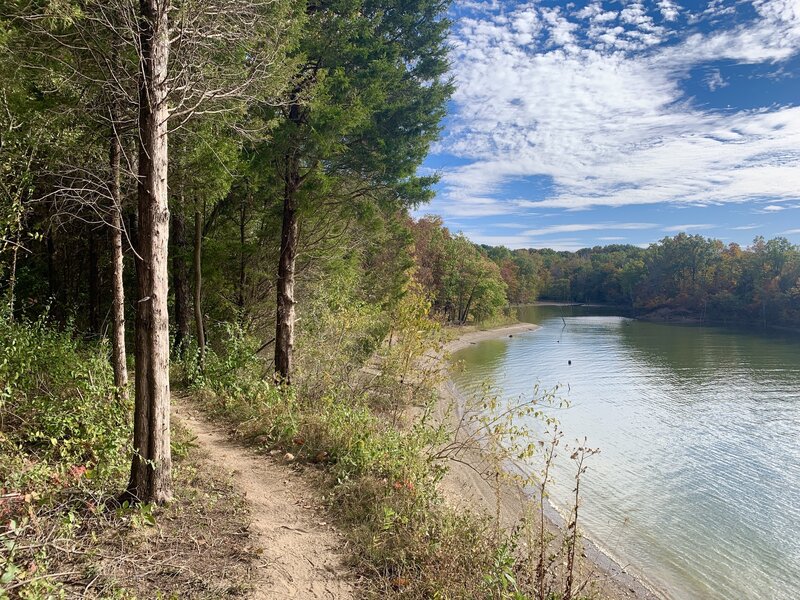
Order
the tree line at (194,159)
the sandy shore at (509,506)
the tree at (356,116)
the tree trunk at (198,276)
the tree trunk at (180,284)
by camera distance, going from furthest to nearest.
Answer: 1. the tree trunk at (180,284)
2. the tree trunk at (198,276)
3. the tree at (356,116)
4. the sandy shore at (509,506)
5. the tree line at (194,159)

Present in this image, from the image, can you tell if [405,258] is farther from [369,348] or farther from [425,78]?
[425,78]

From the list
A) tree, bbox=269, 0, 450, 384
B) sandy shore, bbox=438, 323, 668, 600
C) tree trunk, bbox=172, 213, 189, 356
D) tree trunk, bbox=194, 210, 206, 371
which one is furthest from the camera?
tree trunk, bbox=172, 213, 189, 356

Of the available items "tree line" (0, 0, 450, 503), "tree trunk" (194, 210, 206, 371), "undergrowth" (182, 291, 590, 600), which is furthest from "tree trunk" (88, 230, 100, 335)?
"undergrowth" (182, 291, 590, 600)

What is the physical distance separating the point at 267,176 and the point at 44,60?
424 centimetres

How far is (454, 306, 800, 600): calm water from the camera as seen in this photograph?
31.2 ft

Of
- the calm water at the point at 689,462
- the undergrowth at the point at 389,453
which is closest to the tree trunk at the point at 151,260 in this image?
the undergrowth at the point at 389,453

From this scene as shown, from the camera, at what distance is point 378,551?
448 centimetres

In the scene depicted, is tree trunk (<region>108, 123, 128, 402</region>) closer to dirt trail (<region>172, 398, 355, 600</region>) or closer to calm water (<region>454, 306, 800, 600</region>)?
dirt trail (<region>172, 398, 355, 600</region>)

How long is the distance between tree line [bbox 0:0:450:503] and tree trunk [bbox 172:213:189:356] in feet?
0.15

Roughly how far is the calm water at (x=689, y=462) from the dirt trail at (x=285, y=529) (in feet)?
10.3

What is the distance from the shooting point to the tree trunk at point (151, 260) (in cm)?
399

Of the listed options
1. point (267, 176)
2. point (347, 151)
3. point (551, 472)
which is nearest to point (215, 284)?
point (267, 176)

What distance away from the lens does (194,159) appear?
22.8 ft

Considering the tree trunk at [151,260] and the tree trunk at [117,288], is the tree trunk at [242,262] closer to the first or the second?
the tree trunk at [117,288]
